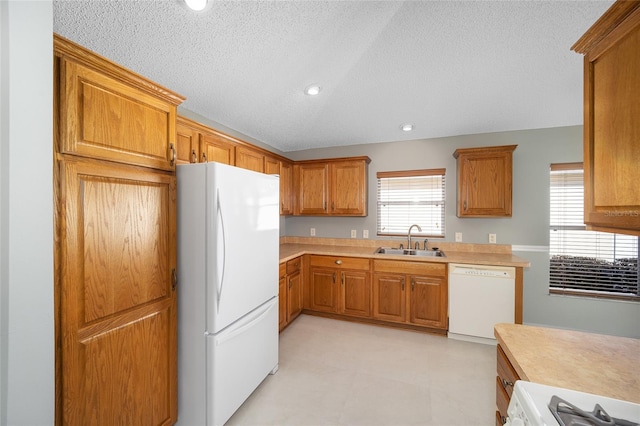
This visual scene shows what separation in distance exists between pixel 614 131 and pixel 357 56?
6.44 feet

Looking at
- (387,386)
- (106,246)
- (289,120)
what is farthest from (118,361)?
(289,120)

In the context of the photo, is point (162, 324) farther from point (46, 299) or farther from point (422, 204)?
point (422, 204)

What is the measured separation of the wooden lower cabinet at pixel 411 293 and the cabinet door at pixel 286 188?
1.43m

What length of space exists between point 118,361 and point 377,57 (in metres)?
2.80

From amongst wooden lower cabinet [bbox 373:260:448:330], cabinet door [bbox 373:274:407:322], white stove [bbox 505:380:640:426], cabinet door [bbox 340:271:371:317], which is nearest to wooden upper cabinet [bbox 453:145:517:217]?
wooden lower cabinet [bbox 373:260:448:330]

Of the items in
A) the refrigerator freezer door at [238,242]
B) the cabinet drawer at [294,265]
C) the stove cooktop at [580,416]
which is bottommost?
the cabinet drawer at [294,265]

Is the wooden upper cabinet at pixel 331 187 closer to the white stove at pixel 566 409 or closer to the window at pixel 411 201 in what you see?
the window at pixel 411 201

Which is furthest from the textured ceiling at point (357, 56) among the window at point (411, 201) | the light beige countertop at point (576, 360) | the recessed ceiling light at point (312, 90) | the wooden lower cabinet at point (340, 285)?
the light beige countertop at point (576, 360)

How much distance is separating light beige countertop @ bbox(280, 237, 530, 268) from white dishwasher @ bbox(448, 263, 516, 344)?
0.35 feet

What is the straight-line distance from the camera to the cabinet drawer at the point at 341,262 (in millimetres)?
3215

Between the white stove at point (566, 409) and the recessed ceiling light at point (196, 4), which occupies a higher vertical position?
the recessed ceiling light at point (196, 4)

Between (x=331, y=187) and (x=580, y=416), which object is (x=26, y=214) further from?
(x=331, y=187)

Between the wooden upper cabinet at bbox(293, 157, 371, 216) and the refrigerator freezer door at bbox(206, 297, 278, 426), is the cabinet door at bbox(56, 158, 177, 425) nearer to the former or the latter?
the refrigerator freezer door at bbox(206, 297, 278, 426)

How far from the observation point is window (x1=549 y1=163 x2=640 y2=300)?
2.86 meters
